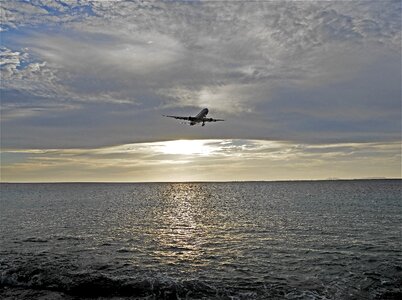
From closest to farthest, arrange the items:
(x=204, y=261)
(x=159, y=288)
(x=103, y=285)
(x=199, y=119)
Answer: (x=159, y=288) < (x=103, y=285) < (x=204, y=261) < (x=199, y=119)

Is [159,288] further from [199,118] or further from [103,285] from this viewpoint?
[199,118]

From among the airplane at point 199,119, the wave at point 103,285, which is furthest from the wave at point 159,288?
the airplane at point 199,119

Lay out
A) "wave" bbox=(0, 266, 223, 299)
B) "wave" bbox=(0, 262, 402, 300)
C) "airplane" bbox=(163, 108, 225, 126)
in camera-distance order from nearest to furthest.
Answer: "wave" bbox=(0, 262, 402, 300)
"wave" bbox=(0, 266, 223, 299)
"airplane" bbox=(163, 108, 225, 126)

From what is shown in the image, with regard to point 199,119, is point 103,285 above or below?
below

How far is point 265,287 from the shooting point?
1059 inches

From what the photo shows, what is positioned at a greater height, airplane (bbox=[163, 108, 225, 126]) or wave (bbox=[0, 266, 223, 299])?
airplane (bbox=[163, 108, 225, 126])

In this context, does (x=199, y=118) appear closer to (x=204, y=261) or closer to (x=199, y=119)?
(x=199, y=119)

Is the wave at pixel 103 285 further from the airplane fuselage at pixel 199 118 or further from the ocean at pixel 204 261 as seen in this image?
the airplane fuselage at pixel 199 118

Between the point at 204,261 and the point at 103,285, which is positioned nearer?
the point at 103,285

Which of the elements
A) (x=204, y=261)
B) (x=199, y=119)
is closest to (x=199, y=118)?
(x=199, y=119)

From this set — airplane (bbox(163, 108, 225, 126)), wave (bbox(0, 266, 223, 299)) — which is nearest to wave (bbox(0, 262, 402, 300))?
wave (bbox(0, 266, 223, 299))

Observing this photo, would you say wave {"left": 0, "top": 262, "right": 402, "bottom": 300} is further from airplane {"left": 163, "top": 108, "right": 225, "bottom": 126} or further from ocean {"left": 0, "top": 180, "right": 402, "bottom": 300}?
airplane {"left": 163, "top": 108, "right": 225, "bottom": 126}

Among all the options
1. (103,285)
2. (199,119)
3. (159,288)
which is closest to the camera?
(159,288)

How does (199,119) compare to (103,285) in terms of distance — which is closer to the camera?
(103,285)
